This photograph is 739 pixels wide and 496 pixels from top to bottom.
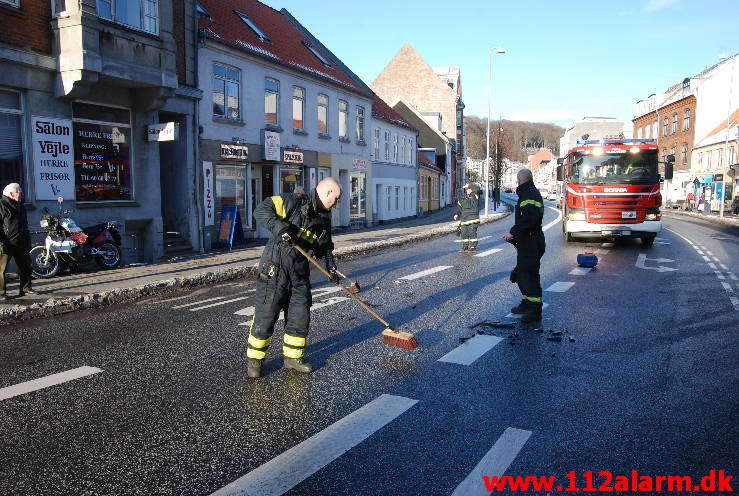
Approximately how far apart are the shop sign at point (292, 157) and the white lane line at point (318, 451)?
58.2 ft

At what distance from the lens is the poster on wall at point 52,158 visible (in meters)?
12.0

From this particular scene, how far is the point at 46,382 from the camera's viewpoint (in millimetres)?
5355

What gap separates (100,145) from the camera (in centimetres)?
1355

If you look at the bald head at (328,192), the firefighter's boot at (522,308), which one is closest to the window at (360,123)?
the firefighter's boot at (522,308)

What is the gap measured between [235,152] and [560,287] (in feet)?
38.9

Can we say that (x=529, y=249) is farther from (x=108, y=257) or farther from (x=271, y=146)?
(x=271, y=146)

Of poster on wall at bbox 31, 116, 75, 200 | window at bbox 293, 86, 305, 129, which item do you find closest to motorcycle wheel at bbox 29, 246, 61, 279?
poster on wall at bbox 31, 116, 75, 200

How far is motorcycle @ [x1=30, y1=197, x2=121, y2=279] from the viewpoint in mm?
11562

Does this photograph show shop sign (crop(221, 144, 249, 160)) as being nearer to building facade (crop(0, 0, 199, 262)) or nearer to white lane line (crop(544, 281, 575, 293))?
building facade (crop(0, 0, 199, 262))

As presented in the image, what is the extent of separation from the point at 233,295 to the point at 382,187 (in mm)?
24239

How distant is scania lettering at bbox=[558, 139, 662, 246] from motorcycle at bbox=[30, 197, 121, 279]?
13069mm

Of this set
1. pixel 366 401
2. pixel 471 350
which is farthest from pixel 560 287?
pixel 366 401

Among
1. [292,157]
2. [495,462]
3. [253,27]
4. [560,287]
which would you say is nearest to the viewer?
[495,462]

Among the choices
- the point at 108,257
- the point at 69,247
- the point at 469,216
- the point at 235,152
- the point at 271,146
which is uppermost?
the point at 271,146
